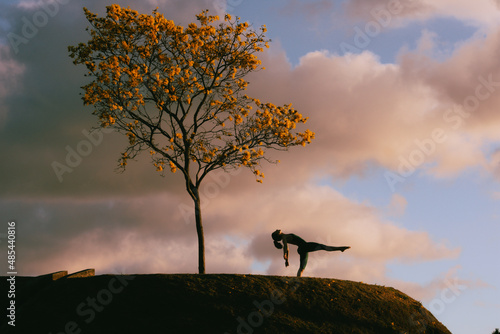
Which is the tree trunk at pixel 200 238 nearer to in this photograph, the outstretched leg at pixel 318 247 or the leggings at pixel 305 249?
the leggings at pixel 305 249

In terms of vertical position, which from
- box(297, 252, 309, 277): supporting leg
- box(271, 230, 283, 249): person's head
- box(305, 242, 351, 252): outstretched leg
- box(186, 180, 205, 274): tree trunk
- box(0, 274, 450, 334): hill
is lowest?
box(0, 274, 450, 334): hill

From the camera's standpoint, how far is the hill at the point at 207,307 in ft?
76.1

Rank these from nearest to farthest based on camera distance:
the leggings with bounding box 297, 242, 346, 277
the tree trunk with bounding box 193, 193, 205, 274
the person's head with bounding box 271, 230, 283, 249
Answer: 1. the person's head with bounding box 271, 230, 283, 249
2. the leggings with bounding box 297, 242, 346, 277
3. the tree trunk with bounding box 193, 193, 205, 274

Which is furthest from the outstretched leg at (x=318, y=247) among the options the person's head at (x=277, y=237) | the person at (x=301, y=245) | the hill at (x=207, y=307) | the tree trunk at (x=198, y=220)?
the tree trunk at (x=198, y=220)

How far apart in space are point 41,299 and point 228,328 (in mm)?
10350

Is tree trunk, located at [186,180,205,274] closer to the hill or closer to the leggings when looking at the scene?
the hill

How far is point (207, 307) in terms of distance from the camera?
24.0m

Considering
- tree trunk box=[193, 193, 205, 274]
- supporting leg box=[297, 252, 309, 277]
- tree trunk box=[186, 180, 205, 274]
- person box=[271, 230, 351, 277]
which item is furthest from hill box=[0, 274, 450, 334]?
tree trunk box=[186, 180, 205, 274]

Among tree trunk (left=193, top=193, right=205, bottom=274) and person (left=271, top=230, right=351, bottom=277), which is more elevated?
tree trunk (left=193, top=193, right=205, bottom=274)

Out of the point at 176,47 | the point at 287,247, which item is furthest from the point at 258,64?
the point at 287,247

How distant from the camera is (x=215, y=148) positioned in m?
32.3

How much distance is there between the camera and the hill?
23.2 meters

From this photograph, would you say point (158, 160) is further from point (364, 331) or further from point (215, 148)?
point (364, 331)

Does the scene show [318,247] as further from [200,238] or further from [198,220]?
[198,220]
